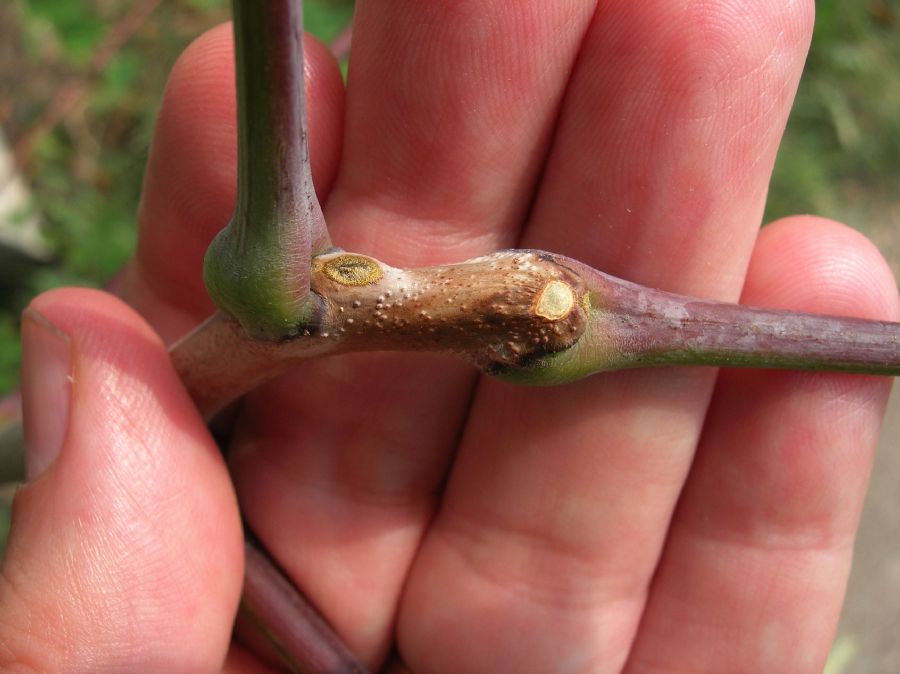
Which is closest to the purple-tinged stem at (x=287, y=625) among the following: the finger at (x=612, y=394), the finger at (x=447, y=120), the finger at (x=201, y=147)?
the finger at (x=612, y=394)

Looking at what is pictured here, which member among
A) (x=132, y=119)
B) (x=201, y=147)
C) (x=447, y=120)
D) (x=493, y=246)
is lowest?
(x=132, y=119)

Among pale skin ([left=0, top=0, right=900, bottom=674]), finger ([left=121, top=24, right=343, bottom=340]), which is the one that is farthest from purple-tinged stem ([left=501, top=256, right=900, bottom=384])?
finger ([left=121, top=24, right=343, bottom=340])

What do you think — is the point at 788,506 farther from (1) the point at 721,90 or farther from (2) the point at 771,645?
(1) the point at 721,90

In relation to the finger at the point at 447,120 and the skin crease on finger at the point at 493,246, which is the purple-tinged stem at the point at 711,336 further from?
the finger at the point at 447,120

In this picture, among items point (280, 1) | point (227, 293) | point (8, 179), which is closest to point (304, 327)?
point (227, 293)

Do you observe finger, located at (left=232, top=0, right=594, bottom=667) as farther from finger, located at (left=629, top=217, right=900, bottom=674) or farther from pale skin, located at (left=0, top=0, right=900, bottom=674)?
finger, located at (left=629, top=217, right=900, bottom=674)

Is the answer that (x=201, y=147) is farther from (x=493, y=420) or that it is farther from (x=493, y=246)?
(x=493, y=420)

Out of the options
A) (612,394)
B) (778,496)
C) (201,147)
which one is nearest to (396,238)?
(201,147)
